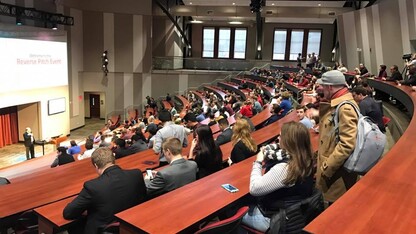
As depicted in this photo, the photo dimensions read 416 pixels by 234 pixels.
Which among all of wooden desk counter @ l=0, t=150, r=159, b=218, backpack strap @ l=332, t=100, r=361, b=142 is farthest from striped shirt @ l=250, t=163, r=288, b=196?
wooden desk counter @ l=0, t=150, r=159, b=218

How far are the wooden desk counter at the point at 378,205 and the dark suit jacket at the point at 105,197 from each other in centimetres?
159

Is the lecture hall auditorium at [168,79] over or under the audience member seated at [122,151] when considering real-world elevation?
over

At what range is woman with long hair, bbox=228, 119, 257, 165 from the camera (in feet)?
12.0

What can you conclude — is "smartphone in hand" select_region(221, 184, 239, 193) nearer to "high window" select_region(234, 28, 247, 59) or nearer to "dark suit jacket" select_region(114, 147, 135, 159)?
"dark suit jacket" select_region(114, 147, 135, 159)

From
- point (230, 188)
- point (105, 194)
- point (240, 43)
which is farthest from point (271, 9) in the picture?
point (105, 194)

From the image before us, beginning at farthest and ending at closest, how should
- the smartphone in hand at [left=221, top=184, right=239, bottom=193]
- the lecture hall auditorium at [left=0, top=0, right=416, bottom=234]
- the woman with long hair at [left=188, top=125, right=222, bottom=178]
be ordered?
the woman with long hair at [left=188, top=125, right=222, bottom=178]
the smartphone in hand at [left=221, top=184, right=239, bottom=193]
the lecture hall auditorium at [left=0, top=0, right=416, bottom=234]

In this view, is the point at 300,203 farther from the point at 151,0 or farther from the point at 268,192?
the point at 151,0

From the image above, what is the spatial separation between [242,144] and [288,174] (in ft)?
5.05

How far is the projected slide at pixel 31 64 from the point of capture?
12.2m

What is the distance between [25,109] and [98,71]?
4.99 metres

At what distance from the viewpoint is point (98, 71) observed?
1872 centimetres

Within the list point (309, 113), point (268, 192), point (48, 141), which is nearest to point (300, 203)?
point (268, 192)

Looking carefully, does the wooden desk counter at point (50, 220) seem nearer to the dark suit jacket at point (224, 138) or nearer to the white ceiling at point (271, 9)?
the dark suit jacket at point (224, 138)

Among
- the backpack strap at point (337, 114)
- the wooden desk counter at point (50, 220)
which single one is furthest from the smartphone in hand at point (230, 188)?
the wooden desk counter at point (50, 220)
